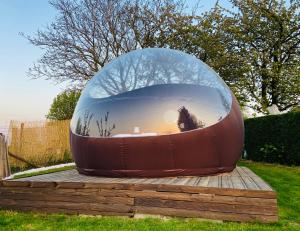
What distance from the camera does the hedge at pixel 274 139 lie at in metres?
14.8

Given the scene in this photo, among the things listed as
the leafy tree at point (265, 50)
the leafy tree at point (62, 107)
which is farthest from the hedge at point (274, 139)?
the leafy tree at point (62, 107)

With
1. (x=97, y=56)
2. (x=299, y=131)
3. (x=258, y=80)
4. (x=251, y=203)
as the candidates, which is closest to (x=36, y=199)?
(x=251, y=203)

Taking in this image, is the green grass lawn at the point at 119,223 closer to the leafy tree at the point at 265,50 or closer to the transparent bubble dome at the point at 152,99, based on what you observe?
the transparent bubble dome at the point at 152,99

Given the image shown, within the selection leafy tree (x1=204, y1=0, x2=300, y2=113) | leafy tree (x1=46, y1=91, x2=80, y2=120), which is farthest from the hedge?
leafy tree (x1=46, y1=91, x2=80, y2=120)

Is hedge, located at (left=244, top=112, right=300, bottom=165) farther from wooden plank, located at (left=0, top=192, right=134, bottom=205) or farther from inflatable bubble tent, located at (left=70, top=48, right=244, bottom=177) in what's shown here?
wooden plank, located at (left=0, top=192, right=134, bottom=205)

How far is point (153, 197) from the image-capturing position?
19.7 ft

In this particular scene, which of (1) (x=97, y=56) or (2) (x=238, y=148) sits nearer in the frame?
(2) (x=238, y=148)

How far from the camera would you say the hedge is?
48.5 feet

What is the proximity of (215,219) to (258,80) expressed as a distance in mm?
21336

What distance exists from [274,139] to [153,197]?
450 inches

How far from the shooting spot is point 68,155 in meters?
18.2

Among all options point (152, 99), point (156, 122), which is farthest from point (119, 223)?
point (152, 99)

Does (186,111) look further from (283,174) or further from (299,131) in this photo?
(299,131)

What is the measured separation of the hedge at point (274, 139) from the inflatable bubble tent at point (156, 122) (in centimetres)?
813
